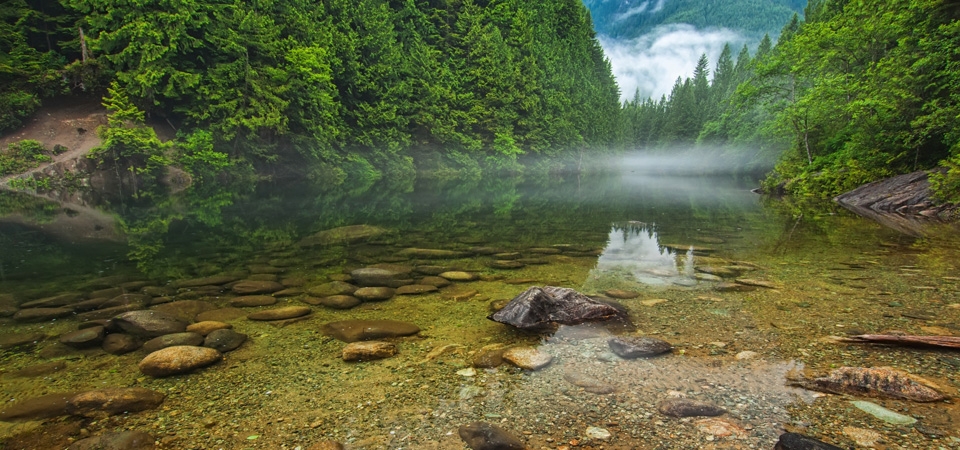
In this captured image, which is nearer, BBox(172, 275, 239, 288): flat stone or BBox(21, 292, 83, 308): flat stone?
BBox(21, 292, 83, 308): flat stone

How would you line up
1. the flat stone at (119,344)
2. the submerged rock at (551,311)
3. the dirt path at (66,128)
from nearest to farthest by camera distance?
the flat stone at (119,344) → the submerged rock at (551,311) → the dirt path at (66,128)

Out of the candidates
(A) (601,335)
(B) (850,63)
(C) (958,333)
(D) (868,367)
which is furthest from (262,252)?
(B) (850,63)

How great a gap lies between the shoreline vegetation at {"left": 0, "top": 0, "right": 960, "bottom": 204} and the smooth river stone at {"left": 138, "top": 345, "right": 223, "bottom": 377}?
59.0ft

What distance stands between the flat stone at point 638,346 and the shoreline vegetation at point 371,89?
14.2 meters

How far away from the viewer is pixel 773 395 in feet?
10.2

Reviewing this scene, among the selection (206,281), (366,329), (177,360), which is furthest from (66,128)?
(366,329)

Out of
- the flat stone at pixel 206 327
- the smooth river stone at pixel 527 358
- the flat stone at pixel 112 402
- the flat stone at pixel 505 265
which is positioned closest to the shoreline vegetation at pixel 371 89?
the flat stone at pixel 505 265

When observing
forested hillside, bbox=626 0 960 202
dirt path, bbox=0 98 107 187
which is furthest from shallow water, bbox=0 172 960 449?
dirt path, bbox=0 98 107 187

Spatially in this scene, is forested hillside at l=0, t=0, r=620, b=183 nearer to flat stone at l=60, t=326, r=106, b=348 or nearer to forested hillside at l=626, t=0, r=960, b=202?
flat stone at l=60, t=326, r=106, b=348

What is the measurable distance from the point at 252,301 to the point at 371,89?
110 ft

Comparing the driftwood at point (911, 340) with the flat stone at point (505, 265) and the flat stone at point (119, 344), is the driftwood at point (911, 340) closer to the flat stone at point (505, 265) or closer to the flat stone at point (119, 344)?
the flat stone at point (505, 265)

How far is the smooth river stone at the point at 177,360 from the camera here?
3.64m

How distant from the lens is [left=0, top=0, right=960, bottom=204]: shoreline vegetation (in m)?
17.0

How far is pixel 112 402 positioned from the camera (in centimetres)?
311
